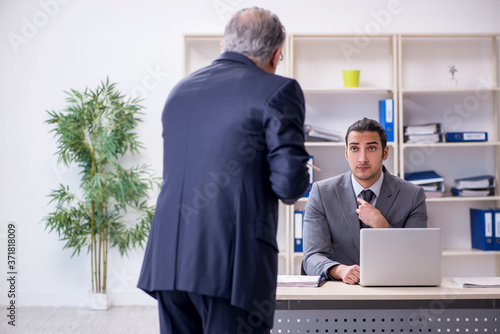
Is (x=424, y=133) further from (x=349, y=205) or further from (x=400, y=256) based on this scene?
(x=400, y=256)

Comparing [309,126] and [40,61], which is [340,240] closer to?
[309,126]

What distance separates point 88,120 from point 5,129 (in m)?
0.83

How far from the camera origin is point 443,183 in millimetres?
4465

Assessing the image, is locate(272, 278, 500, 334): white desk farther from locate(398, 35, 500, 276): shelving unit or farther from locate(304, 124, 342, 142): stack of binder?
locate(398, 35, 500, 276): shelving unit

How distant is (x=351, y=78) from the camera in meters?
4.42

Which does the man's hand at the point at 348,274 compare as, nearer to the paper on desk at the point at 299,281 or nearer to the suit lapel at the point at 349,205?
the paper on desk at the point at 299,281

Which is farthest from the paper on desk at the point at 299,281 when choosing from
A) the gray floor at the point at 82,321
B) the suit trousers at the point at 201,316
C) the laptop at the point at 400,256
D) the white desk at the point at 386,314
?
the gray floor at the point at 82,321

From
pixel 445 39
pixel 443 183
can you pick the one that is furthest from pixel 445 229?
pixel 445 39

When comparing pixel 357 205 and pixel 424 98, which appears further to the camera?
pixel 424 98

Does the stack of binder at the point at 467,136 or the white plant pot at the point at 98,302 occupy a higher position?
the stack of binder at the point at 467,136

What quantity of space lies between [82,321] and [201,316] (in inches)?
119

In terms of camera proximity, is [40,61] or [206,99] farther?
[40,61]

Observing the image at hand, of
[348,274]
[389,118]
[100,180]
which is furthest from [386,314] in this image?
[100,180]

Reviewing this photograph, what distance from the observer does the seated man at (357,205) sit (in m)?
2.58
